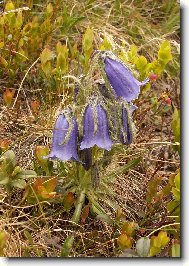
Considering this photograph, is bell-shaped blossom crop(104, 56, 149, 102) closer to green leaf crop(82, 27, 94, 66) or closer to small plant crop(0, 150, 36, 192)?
small plant crop(0, 150, 36, 192)

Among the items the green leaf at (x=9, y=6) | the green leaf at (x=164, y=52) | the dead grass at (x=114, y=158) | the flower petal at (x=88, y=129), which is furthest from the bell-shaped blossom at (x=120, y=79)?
the green leaf at (x=9, y=6)

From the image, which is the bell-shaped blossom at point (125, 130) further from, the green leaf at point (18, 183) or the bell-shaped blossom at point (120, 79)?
the green leaf at point (18, 183)

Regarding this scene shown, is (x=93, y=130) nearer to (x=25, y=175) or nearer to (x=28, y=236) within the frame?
(x=25, y=175)

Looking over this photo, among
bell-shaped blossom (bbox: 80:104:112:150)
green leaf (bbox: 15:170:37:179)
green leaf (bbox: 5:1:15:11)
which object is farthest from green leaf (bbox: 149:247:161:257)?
green leaf (bbox: 5:1:15:11)

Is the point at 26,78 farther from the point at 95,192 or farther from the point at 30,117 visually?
the point at 95,192

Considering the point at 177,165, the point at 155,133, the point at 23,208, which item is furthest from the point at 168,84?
the point at 23,208
